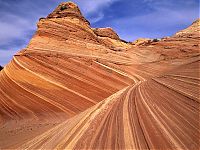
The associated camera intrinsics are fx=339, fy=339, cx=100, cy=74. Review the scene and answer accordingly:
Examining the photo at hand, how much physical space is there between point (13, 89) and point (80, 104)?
4200mm

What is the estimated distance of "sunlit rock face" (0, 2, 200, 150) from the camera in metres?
8.52

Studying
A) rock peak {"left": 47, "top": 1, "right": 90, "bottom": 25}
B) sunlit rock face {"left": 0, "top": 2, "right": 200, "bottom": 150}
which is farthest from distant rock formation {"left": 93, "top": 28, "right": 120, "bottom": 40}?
sunlit rock face {"left": 0, "top": 2, "right": 200, "bottom": 150}

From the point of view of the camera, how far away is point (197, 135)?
7402 mm

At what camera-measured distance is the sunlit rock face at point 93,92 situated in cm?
852

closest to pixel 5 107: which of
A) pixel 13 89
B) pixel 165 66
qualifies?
pixel 13 89

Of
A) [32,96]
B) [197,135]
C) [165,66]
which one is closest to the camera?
[197,135]

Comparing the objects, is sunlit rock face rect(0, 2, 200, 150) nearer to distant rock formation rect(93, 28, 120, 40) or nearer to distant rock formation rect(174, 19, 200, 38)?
distant rock formation rect(174, 19, 200, 38)

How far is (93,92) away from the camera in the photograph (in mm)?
16031

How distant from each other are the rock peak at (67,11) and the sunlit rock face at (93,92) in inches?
3.1

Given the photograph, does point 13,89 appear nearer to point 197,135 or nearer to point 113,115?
point 113,115

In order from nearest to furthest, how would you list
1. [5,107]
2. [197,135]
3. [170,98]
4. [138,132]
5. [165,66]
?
[197,135], [138,132], [170,98], [165,66], [5,107]

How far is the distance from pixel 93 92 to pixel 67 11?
8.00 meters

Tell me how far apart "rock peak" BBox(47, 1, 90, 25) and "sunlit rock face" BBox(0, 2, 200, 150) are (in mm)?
79

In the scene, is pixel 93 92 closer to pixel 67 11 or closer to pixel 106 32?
pixel 67 11
